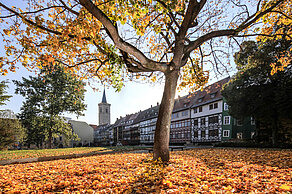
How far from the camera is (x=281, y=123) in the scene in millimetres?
17094

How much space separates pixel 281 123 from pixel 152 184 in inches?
774

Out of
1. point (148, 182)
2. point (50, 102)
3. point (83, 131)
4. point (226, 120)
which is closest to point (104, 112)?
point (83, 131)

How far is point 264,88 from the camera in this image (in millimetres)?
16891

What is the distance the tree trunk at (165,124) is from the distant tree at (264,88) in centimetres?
1176

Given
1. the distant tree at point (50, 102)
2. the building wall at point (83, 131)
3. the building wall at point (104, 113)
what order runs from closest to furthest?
the distant tree at point (50, 102) → the building wall at point (83, 131) → the building wall at point (104, 113)

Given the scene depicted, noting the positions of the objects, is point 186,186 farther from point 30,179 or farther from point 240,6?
point 240,6

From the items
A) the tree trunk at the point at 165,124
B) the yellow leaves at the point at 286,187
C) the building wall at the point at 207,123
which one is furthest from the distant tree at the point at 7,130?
the building wall at the point at 207,123

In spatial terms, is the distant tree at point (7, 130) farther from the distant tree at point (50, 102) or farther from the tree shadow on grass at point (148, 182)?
the tree shadow on grass at point (148, 182)

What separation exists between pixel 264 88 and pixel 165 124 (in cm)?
1639

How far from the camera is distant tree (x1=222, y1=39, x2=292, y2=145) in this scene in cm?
1515

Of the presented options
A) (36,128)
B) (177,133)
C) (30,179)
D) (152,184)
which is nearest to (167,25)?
(152,184)

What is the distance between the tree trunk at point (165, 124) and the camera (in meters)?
5.48

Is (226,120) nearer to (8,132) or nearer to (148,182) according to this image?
(148,182)

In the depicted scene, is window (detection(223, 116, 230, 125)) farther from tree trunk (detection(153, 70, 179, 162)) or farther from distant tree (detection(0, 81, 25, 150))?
distant tree (detection(0, 81, 25, 150))
